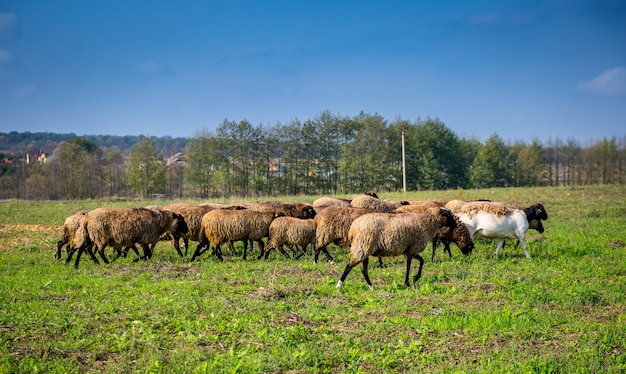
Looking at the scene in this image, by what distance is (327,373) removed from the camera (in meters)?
5.88

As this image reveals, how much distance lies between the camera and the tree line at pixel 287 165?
5703 cm

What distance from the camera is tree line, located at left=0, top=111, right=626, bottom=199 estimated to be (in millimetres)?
57031

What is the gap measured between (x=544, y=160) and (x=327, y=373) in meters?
76.0

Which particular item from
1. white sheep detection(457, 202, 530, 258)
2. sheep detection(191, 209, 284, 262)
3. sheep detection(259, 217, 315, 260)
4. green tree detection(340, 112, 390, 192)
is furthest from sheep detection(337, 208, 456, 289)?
green tree detection(340, 112, 390, 192)

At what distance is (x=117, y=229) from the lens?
13656 millimetres

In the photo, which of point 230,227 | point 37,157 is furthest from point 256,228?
point 37,157

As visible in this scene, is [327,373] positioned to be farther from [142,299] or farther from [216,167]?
[216,167]

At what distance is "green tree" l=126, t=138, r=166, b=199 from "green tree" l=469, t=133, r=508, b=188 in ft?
145

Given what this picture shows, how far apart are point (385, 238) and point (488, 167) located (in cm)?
6290

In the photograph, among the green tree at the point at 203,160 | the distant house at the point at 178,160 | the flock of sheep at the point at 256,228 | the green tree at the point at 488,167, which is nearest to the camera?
the flock of sheep at the point at 256,228

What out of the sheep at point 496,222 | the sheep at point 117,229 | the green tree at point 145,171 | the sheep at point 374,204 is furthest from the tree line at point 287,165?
the sheep at point 117,229

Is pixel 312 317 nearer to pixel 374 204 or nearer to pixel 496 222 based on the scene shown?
pixel 496 222

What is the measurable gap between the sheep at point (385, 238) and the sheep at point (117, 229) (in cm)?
703

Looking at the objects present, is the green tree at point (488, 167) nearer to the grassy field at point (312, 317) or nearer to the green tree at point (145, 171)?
the green tree at point (145, 171)
